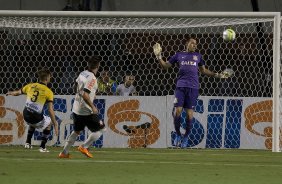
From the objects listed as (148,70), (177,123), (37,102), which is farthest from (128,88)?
(37,102)

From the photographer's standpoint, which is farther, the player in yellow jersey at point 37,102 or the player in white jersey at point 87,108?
the player in yellow jersey at point 37,102

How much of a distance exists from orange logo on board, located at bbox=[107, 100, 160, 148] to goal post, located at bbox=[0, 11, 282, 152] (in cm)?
2

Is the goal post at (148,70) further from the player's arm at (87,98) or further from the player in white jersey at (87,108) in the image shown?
the player's arm at (87,98)

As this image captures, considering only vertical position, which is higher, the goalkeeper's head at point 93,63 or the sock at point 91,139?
the goalkeeper's head at point 93,63

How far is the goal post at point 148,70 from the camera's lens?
16.7 meters

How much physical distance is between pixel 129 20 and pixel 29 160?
5.66 m

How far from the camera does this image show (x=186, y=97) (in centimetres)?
1636

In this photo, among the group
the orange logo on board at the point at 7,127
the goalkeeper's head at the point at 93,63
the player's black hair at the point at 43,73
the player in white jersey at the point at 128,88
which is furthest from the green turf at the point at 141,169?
the player in white jersey at the point at 128,88

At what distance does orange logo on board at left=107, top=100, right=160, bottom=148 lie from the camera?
17469mm

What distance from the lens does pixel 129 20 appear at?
1695 centimetres

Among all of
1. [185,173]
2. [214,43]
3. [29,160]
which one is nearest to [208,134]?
[214,43]

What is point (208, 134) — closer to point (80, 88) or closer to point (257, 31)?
point (257, 31)

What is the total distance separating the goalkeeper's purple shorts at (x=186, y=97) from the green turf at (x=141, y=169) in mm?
Result: 2420

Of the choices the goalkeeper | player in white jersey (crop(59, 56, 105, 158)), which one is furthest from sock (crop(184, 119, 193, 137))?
player in white jersey (crop(59, 56, 105, 158))
